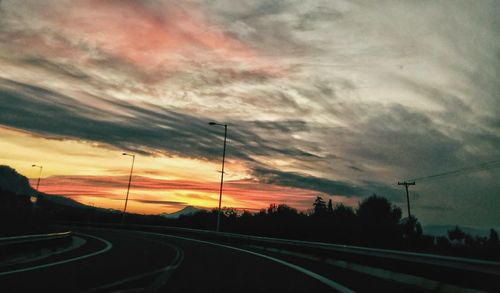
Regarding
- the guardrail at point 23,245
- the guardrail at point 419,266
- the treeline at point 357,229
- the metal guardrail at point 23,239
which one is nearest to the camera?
the guardrail at point 419,266

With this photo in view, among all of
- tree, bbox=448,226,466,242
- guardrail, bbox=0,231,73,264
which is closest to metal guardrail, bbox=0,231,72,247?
guardrail, bbox=0,231,73,264

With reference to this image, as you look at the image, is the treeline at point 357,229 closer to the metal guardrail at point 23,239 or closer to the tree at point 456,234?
the tree at point 456,234

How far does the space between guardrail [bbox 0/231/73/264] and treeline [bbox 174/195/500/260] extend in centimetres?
1958

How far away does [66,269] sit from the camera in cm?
1091

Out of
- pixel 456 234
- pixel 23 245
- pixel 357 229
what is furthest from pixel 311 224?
pixel 456 234

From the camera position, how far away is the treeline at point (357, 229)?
99.3 ft

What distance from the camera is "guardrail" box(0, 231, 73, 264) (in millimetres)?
11812

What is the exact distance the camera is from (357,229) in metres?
38.9

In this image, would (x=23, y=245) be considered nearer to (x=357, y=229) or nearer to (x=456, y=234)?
(x=357, y=229)

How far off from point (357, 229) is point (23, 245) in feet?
102

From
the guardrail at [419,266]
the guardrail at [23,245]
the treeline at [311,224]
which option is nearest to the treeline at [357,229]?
Result: the treeline at [311,224]

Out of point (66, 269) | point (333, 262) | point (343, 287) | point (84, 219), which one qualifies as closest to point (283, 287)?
point (343, 287)

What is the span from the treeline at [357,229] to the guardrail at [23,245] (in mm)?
19582

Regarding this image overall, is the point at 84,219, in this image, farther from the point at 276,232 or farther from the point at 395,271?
the point at 395,271
